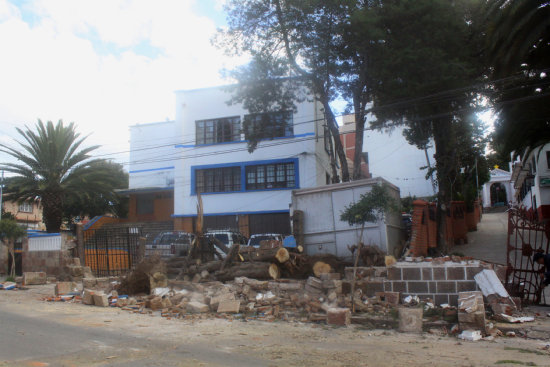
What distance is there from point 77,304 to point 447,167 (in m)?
14.6

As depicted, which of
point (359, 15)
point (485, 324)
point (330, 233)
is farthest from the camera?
point (359, 15)

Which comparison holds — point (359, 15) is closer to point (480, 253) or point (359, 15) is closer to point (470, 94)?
point (470, 94)

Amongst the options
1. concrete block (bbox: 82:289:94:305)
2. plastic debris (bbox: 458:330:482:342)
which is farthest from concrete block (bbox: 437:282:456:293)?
concrete block (bbox: 82:289:94:305)

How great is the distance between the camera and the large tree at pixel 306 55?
17.5 m

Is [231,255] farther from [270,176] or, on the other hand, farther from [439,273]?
[270,176]

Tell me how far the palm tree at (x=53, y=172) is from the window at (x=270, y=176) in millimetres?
8893

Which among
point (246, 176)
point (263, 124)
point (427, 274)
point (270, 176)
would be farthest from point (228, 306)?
point (246, 176)

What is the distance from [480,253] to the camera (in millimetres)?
18797

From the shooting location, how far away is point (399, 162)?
4428 centimetres

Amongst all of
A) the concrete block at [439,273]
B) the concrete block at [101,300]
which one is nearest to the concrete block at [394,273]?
the concrete block at [439,273]

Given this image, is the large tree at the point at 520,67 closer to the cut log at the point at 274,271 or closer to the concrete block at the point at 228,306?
the cut log at the point at 274,271

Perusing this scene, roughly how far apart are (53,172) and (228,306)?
736 inches

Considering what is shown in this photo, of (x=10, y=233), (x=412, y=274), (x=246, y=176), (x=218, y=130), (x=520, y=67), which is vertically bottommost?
(x=412, y=274)

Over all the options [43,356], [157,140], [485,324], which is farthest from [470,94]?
[157,140]
